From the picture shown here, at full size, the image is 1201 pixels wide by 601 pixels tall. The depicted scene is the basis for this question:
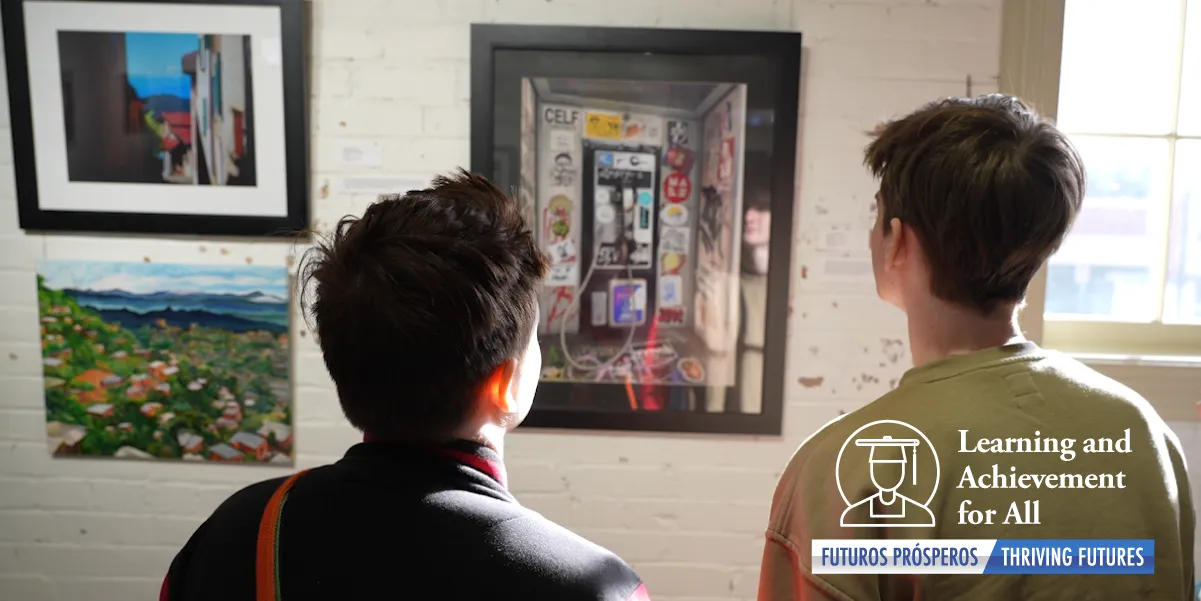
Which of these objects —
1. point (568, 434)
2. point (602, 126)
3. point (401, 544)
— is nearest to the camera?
point (401, 544)

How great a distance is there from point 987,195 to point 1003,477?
10.2 inches

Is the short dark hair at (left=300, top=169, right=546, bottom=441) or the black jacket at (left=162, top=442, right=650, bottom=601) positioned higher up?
the short dark hair at (left=300, top=169, right=546, bottom=441)

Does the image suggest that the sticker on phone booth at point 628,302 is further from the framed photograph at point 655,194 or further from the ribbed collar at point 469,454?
the ribbed collar at point 469,454

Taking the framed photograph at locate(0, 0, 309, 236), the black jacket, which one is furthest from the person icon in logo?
the framed photograph at locate(0, 0, 309, 236)

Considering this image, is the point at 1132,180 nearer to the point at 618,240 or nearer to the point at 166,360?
the point at 618,240

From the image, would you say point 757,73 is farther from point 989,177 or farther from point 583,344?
point 989,177

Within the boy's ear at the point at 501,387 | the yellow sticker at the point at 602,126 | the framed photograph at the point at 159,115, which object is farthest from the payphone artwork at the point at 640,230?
the boy's ear at the point at 501,387

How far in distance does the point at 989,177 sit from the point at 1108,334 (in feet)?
4.34

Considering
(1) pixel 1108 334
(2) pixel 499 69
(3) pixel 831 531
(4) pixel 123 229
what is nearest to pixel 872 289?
(1) pixel 1108 334

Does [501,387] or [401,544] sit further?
[501,387]

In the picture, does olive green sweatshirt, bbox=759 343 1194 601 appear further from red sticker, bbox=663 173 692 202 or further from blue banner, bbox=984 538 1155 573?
red sticker, bbox=663 173 692 202

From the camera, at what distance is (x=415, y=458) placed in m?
0.69

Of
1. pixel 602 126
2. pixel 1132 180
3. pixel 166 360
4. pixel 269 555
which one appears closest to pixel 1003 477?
pixel 269 555
